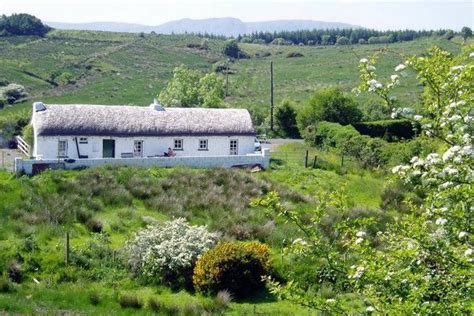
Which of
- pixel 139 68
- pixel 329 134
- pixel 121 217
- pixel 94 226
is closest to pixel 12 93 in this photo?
pixel 139 68

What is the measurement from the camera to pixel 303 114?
53.3 m

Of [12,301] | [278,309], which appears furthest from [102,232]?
[278,309]

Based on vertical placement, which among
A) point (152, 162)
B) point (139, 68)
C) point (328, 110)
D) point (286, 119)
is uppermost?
point (139, 68)

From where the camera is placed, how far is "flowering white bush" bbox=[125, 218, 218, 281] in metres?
21.2

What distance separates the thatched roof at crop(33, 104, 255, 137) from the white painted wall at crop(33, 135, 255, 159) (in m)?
0.32

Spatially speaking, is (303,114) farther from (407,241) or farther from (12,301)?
(407,241)

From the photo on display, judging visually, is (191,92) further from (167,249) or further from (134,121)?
(167,249)

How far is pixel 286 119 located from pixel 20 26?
87.4 metres

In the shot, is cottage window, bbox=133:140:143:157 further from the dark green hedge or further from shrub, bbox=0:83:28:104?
shrub, bbox=0:83:28:104

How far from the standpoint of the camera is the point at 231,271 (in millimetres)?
20422

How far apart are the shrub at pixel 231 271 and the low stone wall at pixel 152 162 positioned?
14.7 meters

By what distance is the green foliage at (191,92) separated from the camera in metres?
55.9

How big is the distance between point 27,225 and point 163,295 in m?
7.36

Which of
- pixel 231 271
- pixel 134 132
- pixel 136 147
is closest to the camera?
pixel 231 271
